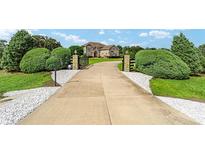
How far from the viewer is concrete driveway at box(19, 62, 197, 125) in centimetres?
680

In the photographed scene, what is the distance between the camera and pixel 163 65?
17.0 meters

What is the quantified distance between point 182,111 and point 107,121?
2.54m

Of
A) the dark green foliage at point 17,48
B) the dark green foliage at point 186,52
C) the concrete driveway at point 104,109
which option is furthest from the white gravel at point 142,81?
the dark green foliage at point 17,48

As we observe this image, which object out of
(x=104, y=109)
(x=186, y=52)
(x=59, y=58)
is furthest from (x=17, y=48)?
(x=104, y=109)

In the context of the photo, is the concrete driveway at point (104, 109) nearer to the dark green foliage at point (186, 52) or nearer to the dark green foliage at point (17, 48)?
the dark green foliage at point (186, 52)

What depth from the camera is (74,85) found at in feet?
40.5

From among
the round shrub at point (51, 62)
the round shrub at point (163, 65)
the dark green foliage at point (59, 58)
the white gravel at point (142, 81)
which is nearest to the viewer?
the white gravel at point (142, 81)

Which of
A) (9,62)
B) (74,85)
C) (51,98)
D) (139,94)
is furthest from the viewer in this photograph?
(9,62)

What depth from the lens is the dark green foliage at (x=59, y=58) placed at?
1919 centimetres

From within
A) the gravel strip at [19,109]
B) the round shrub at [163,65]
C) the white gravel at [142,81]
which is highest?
the round shrub at [163,65]

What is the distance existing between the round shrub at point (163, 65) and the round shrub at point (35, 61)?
22.4ft
